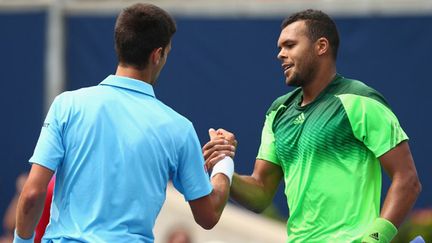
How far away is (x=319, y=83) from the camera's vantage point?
20.6ft

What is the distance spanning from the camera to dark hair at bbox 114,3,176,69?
5.43 m

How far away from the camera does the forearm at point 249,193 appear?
643cm

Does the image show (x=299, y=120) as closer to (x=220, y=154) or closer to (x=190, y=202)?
(x=220, y=154)

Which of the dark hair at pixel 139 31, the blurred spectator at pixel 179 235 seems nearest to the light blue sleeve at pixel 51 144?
the dark hair at pixel 139 31

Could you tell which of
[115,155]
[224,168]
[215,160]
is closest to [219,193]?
[224,168]

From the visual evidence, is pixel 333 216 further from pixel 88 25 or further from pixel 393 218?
pixel 88 25

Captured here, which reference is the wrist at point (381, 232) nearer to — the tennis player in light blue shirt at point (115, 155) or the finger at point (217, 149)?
the finger at point (217, 149)

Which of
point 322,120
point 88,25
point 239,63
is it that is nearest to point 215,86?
point 239,63

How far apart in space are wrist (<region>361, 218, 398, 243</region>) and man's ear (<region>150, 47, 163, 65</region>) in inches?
53.1

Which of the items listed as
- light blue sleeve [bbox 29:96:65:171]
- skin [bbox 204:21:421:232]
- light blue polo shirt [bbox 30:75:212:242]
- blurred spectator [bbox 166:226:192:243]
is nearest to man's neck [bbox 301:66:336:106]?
skin [bbox 204:21:421:232]

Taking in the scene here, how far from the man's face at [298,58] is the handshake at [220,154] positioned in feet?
1.48

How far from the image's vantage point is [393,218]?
587 cm

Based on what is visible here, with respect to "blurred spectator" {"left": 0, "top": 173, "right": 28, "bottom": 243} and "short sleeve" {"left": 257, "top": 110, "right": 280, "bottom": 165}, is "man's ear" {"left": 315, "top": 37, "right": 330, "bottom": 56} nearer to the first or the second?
"short sleeve" {"left": 257, "top": 110, "right": 280, "bottom": 165}

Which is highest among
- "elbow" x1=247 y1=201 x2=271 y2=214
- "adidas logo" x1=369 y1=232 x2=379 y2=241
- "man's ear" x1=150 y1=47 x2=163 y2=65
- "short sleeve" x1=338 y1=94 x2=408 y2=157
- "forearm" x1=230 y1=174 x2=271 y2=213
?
"man's ear" x1=150 y1=47 x2=163 y2=65
